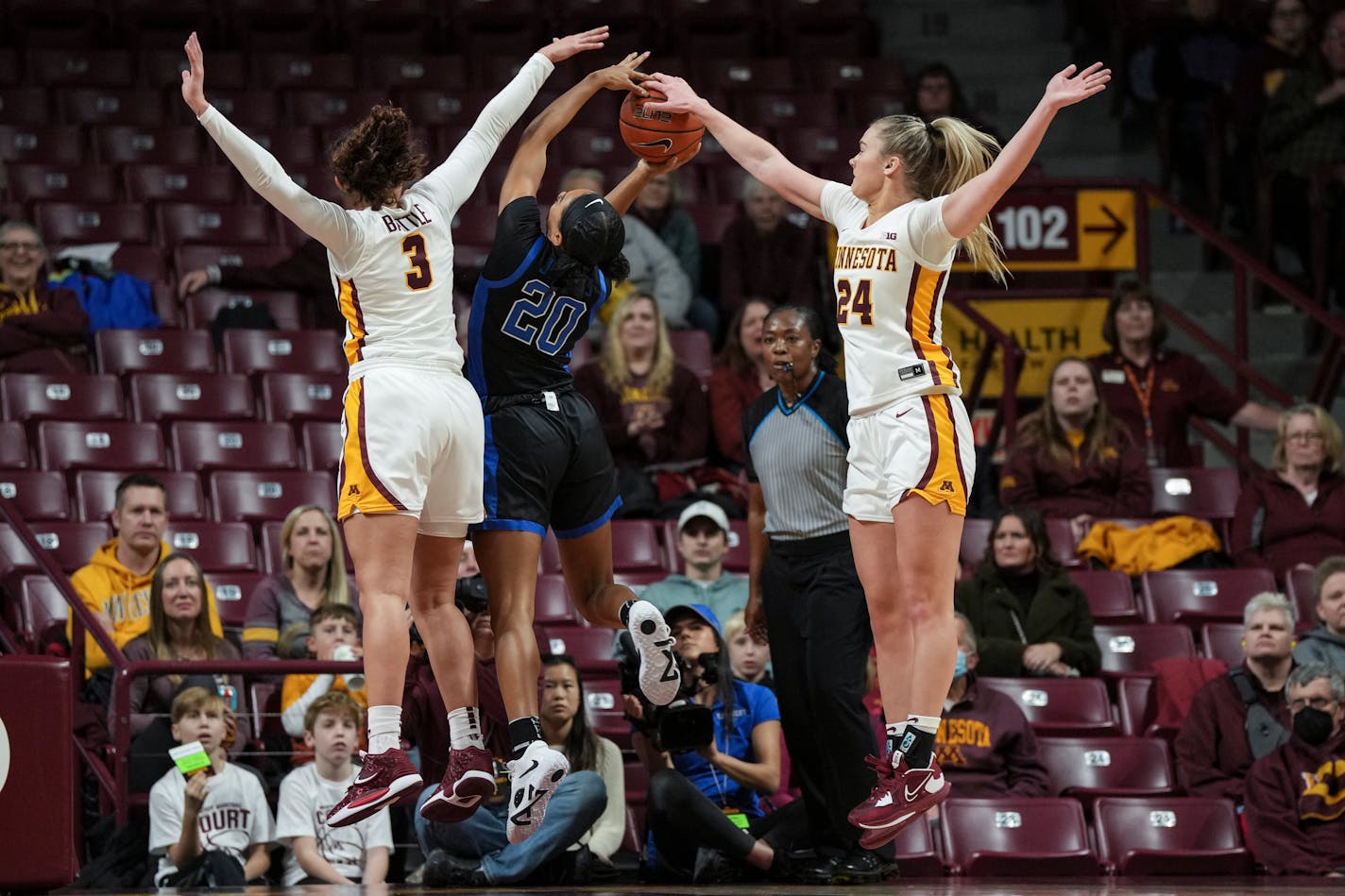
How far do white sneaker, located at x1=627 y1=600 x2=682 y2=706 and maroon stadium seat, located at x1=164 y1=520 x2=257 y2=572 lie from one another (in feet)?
11.9

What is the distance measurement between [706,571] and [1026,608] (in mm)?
1457

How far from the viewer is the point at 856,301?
5930 mm

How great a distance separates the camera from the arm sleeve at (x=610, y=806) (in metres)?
7.48

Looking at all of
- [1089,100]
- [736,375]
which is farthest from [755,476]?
[1089,100]

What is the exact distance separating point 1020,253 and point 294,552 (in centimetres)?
478

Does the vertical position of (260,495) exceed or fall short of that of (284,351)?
it falls short

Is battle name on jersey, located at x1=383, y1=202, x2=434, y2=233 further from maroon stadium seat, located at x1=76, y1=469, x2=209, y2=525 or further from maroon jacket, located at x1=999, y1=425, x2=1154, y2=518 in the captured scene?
maroon jacket, located at x1=999, y1=425, x2=1154, y2=518

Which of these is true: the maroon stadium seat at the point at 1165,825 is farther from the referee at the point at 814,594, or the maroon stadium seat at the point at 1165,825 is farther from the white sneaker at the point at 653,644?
the white sneaker at the point at 653,644

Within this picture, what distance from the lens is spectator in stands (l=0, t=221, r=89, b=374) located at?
10.4 meters

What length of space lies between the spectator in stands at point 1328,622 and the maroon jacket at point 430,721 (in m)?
3.43

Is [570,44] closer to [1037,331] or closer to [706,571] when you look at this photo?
[706,571]

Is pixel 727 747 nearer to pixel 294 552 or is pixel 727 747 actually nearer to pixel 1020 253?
pixel 294 552

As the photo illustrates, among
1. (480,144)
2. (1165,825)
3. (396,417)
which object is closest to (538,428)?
(396,417)

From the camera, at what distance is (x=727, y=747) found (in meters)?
7.61
